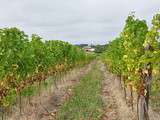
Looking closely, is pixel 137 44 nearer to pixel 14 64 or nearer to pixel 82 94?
pixel 14 64

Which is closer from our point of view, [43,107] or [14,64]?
[14,64]

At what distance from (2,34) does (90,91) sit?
11.6m

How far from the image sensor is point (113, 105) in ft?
72.0

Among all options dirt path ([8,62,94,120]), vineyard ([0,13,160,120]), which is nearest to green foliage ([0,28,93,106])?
vineyard ([0,13,160,120])

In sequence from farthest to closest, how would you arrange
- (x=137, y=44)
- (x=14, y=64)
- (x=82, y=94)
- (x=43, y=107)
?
1. (x=82, y=94)
2. (x=43, y=107)
3. (x=14, y=64)
4. (x=137, y=44)

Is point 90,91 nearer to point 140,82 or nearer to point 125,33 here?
point 125,33

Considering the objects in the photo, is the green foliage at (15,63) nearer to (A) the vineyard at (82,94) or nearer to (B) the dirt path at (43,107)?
(A) the vineyard at (82,94)

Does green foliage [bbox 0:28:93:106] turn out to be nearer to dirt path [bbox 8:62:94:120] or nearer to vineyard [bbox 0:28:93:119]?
vineyard [bbox 0:28:93:119]

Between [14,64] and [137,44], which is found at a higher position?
[137,44]

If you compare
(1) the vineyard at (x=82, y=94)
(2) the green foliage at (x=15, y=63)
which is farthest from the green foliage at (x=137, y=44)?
(2) the green foliage at (x=15, y=63)

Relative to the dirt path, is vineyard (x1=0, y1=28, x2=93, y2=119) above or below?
above

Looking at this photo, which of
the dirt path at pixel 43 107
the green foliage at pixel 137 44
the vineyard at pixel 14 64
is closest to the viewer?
the green foliage at pixel 137 44

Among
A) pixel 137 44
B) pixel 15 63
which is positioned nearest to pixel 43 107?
pixel 15 63

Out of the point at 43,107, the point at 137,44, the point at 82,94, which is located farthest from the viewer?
the point at 82,94
